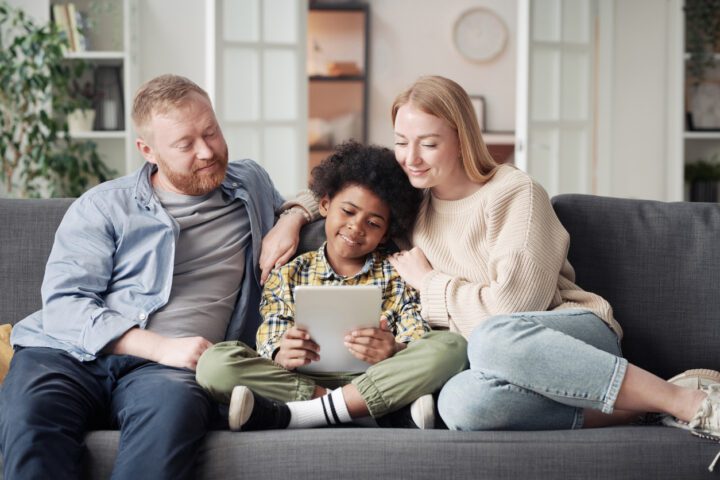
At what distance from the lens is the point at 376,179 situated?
2.23m

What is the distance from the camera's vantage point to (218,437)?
1.78 meters

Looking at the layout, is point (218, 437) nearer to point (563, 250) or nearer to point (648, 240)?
point (563, 250)

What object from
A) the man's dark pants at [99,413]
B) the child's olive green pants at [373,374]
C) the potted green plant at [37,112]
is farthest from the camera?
the potted green plant at [37,112]

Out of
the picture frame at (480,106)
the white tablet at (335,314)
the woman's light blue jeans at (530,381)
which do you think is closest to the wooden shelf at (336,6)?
the picture frame at (480,106)

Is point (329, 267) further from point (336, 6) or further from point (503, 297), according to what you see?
point (336, 6)

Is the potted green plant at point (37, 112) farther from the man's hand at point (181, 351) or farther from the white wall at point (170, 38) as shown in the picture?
the man's hand at point (181, 351)

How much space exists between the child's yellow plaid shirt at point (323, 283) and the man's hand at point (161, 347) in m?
0.19

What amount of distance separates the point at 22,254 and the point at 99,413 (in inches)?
Answer: 22.5

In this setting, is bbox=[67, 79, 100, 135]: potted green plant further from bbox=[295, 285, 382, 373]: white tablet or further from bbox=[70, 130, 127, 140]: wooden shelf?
bbox=[295, 285, 382, 373]: white tablet

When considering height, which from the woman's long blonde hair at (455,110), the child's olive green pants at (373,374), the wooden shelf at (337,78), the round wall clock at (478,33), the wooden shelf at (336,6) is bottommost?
the child's olive green pants at (373,374)

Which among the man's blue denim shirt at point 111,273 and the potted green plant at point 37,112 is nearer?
the man's blue denim shirt at point 111,273

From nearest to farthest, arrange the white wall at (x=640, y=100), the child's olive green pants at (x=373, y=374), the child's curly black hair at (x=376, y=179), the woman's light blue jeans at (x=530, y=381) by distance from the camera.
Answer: the woman's light blue jeans at (x=530, y=381), the child's olive green pants at (x=373, y=374), the child's curly black hair at (x=376, y=179), the white wall at (x=640, y=100)

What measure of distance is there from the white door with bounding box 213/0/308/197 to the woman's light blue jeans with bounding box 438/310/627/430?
2.81 meters

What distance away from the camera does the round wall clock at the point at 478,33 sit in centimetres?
649
